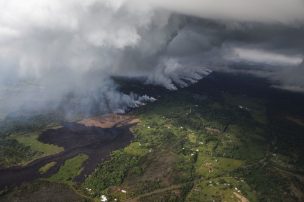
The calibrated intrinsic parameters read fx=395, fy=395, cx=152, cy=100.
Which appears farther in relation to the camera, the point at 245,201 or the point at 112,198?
the point at 245,201

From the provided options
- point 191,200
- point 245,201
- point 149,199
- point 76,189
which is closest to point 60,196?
point 76,189

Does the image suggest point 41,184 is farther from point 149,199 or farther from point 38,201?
point 149,199

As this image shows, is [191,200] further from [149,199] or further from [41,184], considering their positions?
[41,184]

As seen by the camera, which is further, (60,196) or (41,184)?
(41,184)

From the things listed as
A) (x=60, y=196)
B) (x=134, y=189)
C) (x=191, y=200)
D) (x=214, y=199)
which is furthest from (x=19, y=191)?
(x=214, y=199)

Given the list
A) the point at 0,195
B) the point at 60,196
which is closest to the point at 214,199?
the point at 60,196

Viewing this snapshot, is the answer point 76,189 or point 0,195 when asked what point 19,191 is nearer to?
point 0,195

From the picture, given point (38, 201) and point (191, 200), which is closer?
point (38, 201)
